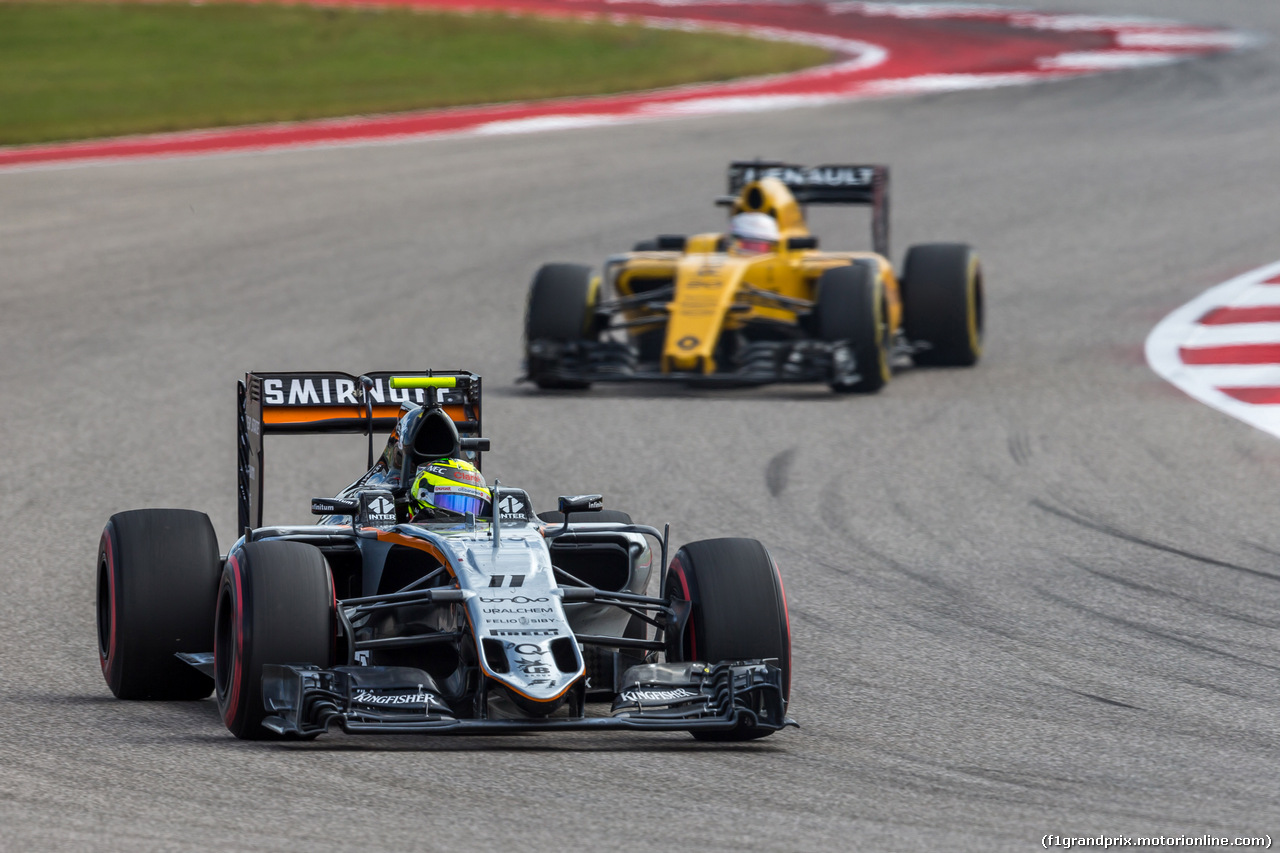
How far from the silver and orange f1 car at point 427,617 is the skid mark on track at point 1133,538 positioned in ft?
10.5

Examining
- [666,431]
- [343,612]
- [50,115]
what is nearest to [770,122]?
[50,115]

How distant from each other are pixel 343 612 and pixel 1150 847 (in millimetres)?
2767

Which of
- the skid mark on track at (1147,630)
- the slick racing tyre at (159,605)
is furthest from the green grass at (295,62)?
the slick racing tyre at (159,605)

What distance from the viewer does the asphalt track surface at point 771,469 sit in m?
6.01

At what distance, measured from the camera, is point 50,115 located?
26875mm

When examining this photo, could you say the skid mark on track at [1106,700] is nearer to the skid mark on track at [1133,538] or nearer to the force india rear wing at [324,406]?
A: the skid mark on track at [1133,538]

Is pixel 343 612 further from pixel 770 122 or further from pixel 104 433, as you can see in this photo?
pixel 770 122

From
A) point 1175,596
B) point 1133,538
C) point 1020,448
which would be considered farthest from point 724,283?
point 1175,596

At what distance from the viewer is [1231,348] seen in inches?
627

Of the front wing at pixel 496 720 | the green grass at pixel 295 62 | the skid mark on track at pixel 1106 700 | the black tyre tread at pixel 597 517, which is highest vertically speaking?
the green grass at pixel 295 62

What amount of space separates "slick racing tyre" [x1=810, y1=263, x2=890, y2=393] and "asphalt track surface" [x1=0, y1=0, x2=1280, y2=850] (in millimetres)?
220

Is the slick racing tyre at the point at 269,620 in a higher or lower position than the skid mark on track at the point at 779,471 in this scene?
higher

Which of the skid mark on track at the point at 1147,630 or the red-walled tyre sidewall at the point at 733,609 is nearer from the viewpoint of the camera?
the red-walled tyre sidewall at the point at 733,609

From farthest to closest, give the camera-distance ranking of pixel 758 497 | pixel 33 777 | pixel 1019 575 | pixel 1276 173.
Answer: pixel 1276 173, pixel 758 497, pixel 1019 575, pixel 33 777
